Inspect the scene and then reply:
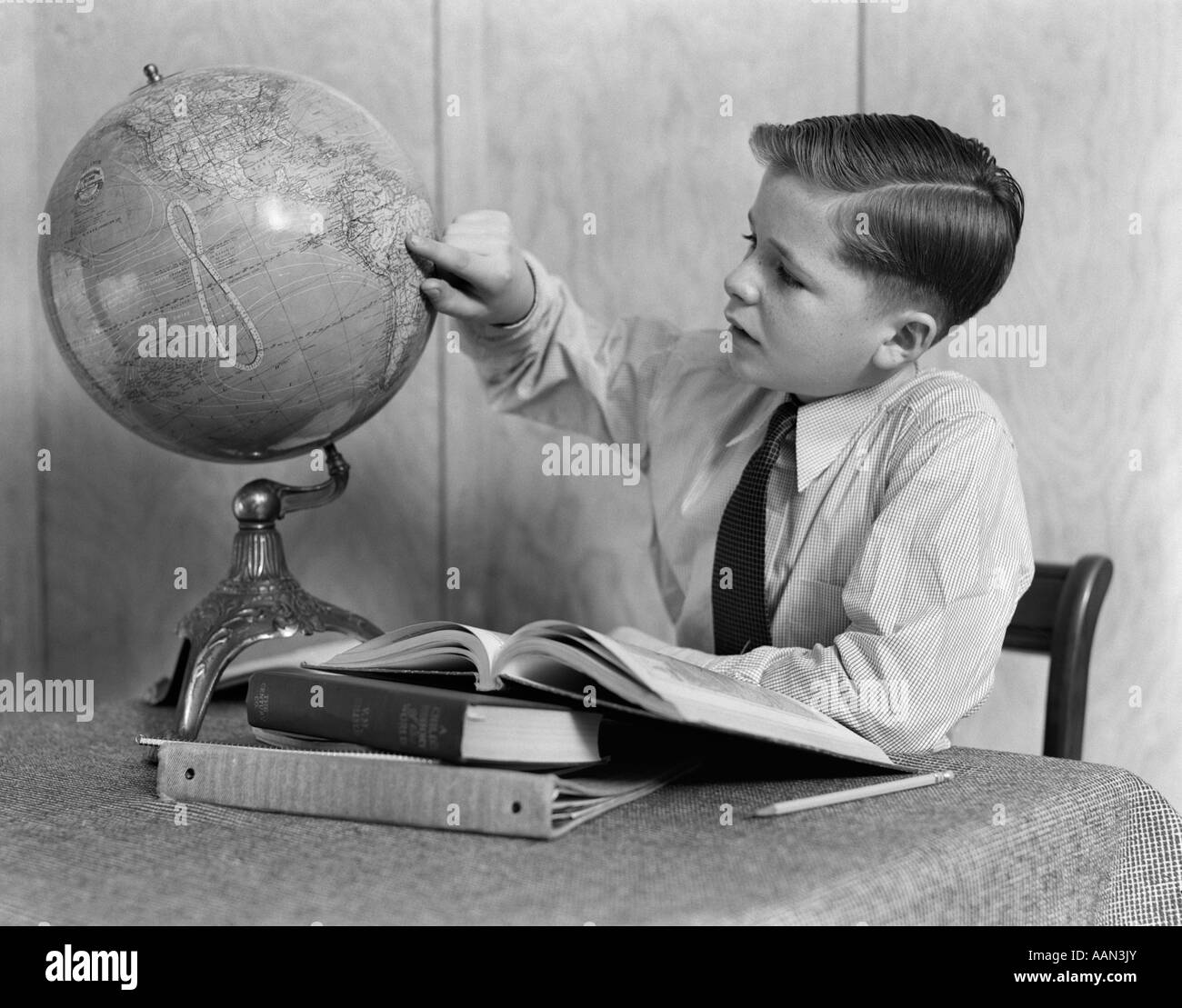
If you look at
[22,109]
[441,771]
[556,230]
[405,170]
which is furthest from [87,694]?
[441,771]

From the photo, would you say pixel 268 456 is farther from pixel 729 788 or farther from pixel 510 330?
pixel 729 788

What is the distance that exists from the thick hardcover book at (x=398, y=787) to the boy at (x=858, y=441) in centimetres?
24

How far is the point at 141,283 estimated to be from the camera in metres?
1.12

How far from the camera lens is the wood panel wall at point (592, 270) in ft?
6.15

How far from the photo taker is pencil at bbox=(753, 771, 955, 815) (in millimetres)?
926

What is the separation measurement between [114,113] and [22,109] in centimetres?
89

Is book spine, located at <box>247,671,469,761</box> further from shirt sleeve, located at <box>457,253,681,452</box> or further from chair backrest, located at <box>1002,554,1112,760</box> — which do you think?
chair backrest, located at <box>1002,554,1112,760</box>

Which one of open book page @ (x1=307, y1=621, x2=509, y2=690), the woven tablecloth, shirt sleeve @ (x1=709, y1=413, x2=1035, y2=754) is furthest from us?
shirt sleeve @ (x1=709, y1=413, x2=1035, y2=754)

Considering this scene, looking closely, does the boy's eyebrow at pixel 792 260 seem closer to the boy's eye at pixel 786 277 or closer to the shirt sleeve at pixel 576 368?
the boy's eye at pixel 786 277

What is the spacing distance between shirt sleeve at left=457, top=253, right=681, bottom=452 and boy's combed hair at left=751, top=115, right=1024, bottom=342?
1.16 feet

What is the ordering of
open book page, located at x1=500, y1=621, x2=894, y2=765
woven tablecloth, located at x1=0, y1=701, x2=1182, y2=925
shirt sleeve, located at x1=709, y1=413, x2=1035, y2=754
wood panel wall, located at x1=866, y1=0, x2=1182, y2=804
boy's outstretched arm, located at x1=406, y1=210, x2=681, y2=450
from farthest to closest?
wood panel wall, located at x1=866, y1=0, x2=1182, y2=804, boy's outstretched arm, located at x1=406, y1=210, x2=681, y2=450, shirt sleeve, located at x1=709, y1=413, x2=1035, y2=754, open book page, located at x1=500, y1=621, x2=894, y2=765, woven tablecloth, located at x1=0, y1=701, x2=1182, y2=925

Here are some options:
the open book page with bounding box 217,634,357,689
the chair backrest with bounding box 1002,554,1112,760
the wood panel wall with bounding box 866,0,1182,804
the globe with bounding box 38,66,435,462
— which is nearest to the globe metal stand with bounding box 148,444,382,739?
the open book page with bounding box 217,634,357,689

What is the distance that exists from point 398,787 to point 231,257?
500 mm

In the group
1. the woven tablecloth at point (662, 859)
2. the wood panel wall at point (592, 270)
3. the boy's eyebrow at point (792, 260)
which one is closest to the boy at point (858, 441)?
the boy's eyebrow at point (792, 260)
